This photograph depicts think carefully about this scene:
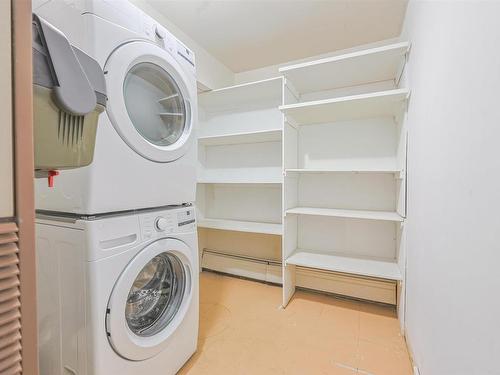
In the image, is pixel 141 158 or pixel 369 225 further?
pixel 369 225

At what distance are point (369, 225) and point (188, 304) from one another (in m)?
1.57

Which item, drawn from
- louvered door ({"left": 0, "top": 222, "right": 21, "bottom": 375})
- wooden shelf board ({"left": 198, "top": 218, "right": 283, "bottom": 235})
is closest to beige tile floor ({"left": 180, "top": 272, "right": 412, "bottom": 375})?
wooden shelf board ({"left": 198, "top": 218, "right": 283, "bottom": 235})

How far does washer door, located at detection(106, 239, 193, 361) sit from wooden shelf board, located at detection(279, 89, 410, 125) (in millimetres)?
1281

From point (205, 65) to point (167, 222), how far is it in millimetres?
1649

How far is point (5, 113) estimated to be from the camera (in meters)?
0.40

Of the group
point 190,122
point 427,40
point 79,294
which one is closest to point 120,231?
point 79,294

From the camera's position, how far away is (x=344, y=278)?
1999 mm

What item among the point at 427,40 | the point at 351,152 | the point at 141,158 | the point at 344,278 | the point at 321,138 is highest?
the point at 427,40

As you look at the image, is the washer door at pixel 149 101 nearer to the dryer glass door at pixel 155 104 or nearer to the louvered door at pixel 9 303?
the dryer glass door at pixel 155 104

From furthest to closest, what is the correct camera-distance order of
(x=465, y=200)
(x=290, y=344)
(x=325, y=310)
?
(x=325, y=310) → (x=290, y=344) → (x=465, y=200)

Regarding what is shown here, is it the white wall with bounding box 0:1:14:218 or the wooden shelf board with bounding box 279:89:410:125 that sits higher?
the wooden shelf board with bounding box 279:89:410:125

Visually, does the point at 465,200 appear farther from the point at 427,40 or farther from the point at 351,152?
the point at 351,152

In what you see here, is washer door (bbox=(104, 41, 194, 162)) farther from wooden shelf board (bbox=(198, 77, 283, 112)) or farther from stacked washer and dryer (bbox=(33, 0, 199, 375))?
wooden shelf board (bbox=(198, 77, 283, 112))

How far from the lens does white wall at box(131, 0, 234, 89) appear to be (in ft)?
5.91
